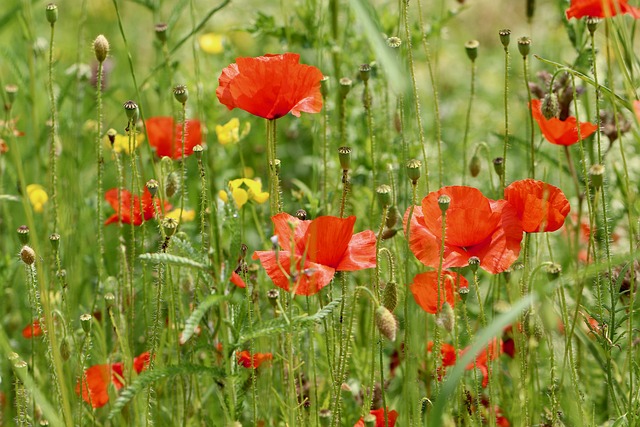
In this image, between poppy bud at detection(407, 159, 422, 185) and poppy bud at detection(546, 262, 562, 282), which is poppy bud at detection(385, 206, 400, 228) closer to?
poppy bud at detection(407, 159, 422, 185)

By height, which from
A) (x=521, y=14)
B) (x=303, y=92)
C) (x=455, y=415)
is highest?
(x=521, y=14)

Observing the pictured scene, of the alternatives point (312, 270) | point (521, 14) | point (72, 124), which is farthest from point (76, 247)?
point (521, 14)

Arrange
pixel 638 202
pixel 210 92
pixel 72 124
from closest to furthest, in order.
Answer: pixel 638 202
pixel 72 124
pixel 210 92

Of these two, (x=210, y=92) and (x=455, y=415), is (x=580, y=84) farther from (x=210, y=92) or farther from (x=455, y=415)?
(x=210, y=92)

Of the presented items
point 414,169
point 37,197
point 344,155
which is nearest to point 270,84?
point 344,155

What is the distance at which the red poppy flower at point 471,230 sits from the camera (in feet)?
5.50

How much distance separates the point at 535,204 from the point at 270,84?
48 cm

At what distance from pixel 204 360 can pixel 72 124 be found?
1093 millimetres

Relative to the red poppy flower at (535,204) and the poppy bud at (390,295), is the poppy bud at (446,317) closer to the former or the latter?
the poppy bud at (390,295)

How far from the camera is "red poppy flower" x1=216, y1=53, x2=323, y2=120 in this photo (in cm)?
174

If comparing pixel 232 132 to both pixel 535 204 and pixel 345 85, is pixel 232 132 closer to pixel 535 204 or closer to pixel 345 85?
pixel 345 85

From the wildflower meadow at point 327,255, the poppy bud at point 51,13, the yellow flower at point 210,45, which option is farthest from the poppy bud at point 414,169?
the yellow flower at point 210,45

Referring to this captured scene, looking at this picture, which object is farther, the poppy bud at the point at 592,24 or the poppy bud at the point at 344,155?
the poppy bud at the point at 592,24

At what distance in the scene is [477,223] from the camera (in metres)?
1.69
